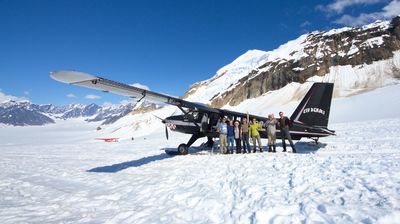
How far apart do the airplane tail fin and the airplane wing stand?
16.3ft

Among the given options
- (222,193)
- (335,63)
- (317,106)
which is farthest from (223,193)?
(335,63)

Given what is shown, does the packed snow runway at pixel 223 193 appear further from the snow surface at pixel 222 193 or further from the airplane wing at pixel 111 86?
the airplane wing at pixel 111 86

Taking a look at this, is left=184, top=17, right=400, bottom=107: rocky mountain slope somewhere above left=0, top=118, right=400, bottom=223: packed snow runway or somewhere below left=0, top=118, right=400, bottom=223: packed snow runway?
above

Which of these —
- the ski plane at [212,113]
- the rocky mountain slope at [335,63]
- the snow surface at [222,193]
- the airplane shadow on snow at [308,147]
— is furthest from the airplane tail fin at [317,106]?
the rocky mountain slope at [335,63]

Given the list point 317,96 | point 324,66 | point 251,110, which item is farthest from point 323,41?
point 317,96

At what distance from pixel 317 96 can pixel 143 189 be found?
11298 mm

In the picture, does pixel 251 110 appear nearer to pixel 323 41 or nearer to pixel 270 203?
pixel 323 41

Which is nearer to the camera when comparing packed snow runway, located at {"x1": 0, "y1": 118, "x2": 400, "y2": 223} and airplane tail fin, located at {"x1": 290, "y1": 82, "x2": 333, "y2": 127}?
packed snow runway, located at {"x1": 0, "y1": 118, "x2": 400, "y2": 223}

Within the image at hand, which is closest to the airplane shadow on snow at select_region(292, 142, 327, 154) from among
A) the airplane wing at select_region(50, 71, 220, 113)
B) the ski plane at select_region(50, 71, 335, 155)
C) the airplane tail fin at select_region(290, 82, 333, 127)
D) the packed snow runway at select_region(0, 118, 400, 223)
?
the ski plane at select_region(50, 71, 335, 155)

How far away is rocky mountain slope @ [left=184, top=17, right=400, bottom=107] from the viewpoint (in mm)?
86188

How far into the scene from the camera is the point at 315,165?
408 inches

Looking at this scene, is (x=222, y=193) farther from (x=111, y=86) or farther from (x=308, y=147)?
(x=308, y=147)

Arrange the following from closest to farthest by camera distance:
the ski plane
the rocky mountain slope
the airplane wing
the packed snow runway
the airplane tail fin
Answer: the packed snow runway < the airplane wing < the ski plane < the airplane tail fin < the rocky mountain slope

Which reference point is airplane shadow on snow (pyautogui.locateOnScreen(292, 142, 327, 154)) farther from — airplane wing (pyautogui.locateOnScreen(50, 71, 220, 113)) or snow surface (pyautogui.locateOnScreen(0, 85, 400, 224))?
airplane wing (pyautogui.locateOnScreen(50, 71, 220, 113))
